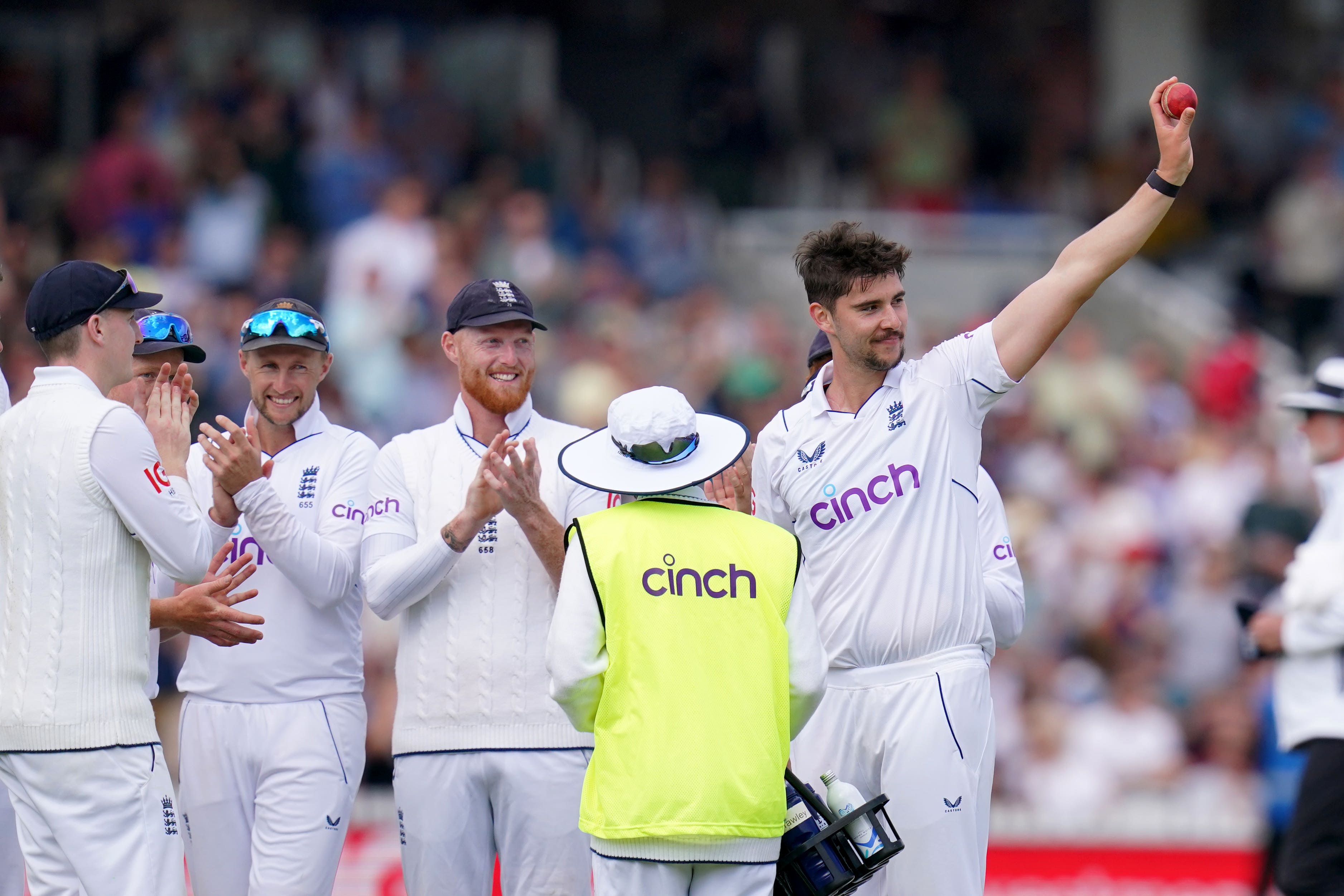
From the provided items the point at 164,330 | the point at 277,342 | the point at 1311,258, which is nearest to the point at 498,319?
the point at 277,342

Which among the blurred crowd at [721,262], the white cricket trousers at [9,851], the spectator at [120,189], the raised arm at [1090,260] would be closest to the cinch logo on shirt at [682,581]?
the raised arm at [1090,260]

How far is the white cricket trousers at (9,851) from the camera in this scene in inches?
220

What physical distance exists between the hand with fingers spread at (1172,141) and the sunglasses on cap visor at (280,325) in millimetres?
2961

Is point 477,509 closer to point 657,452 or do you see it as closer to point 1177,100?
point 657,452

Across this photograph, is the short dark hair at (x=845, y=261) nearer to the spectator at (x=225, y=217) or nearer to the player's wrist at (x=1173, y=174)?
the player's wrist at (x=1173, y=174)

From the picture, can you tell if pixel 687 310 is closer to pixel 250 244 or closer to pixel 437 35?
pixel 250 244

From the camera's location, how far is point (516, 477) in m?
5.48

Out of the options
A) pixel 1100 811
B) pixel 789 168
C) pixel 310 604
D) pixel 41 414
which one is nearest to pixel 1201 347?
pixel 789 168

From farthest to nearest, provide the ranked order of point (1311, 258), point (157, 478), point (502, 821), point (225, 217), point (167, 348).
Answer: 1. point (1311, 258)
2. point (225, 217)
3. point (167, 348)
4. point (502, 821)
5. point (157, 478)

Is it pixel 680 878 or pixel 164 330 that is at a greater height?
pixel 164 330

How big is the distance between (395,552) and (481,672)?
506 millimetres

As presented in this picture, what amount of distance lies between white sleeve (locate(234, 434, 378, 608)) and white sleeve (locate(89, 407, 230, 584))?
0.45m

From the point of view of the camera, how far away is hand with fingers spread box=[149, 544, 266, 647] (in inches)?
218

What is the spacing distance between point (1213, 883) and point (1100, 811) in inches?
43.4
